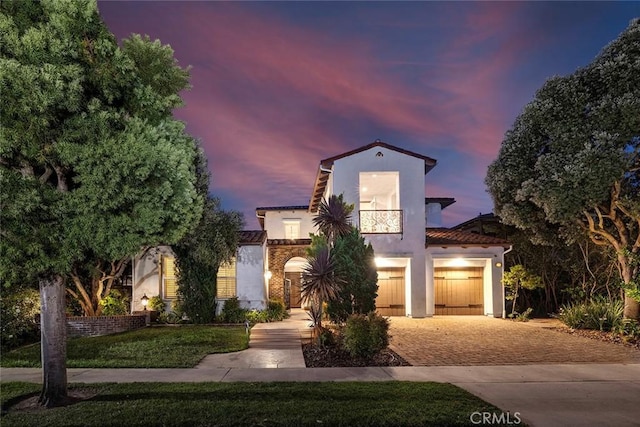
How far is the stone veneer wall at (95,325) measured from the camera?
12625mm

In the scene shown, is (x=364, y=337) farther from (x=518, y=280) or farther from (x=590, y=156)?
(x=518, y=280)

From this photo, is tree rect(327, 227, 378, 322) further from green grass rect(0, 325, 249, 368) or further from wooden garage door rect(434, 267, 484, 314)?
wooden garage door rect(434, 267, 484, 314)

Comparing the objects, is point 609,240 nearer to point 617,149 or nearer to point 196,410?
point 617,149

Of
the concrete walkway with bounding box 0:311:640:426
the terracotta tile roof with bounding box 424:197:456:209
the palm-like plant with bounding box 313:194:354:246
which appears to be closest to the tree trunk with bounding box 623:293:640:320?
the concrete walkway with bounding box 0:311:640:426

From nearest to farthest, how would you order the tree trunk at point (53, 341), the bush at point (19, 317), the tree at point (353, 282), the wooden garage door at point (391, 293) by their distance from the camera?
1. the tree trunk at point (53, 341)
2. the bush at point (19, 317)
3. the tree at point (353, 282)
4. the wooden garage door at point (391, 293)

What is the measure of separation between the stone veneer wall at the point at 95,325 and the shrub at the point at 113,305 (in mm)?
1511

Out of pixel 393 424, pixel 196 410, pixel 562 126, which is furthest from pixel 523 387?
pixel 562 126

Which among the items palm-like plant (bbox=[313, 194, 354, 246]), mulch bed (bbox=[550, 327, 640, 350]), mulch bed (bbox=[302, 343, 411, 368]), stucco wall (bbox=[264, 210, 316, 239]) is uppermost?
stucco wall (bbox=[264, 210, 316, 239])

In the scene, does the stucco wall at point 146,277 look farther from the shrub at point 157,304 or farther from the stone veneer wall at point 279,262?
the stone veneer wall at point 279,262

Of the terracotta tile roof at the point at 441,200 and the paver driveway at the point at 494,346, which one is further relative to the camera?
the terracotta tile roof at the point at 441,200

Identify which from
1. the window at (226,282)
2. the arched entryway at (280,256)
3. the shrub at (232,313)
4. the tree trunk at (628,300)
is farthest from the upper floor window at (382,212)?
the tree trunk at (628,300)

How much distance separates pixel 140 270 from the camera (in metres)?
16.1

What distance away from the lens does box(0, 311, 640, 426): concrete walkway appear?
5664 millimetres

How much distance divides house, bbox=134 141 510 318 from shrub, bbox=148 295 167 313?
0.55 metres
